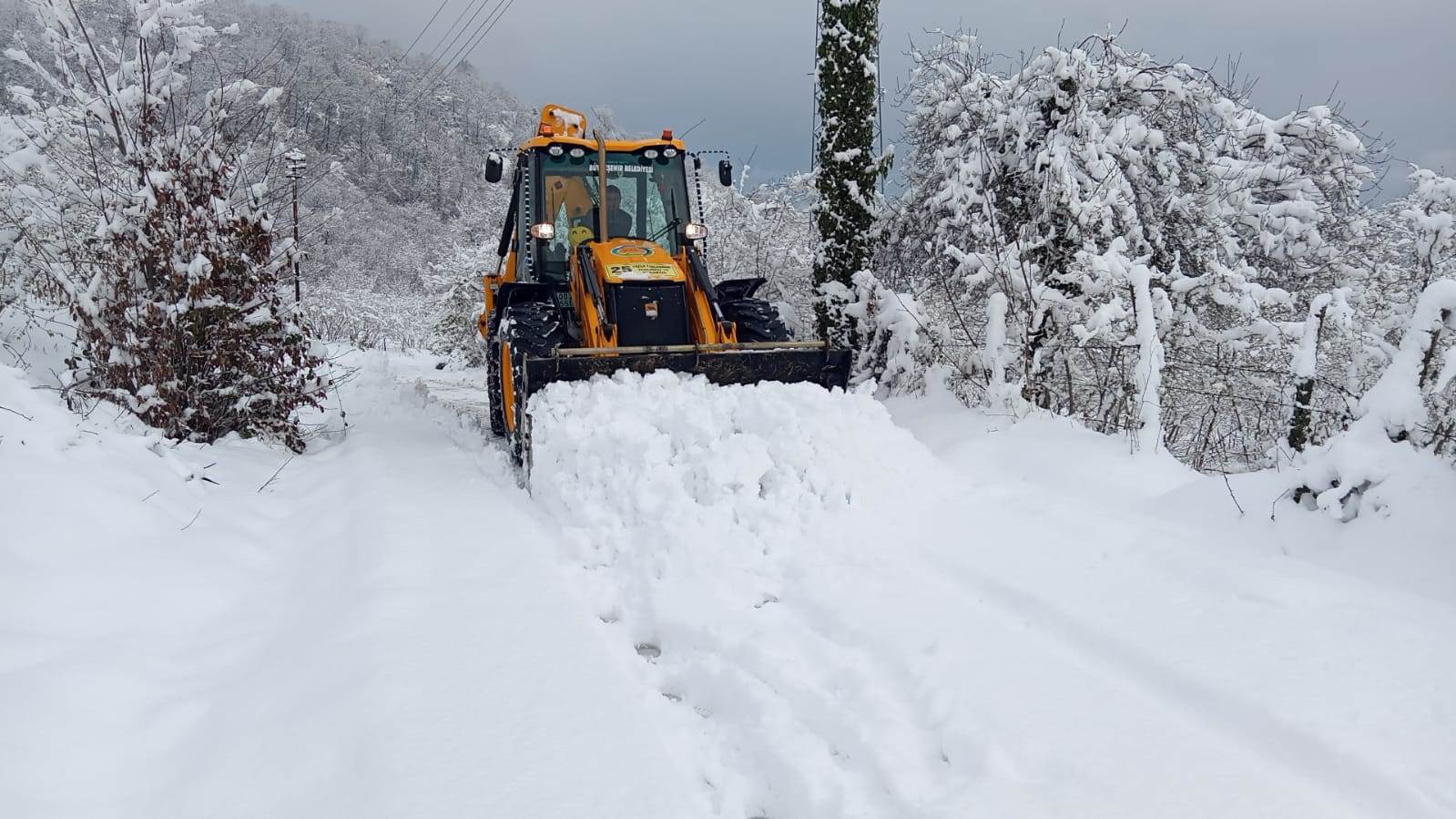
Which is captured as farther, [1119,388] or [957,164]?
[957,164]

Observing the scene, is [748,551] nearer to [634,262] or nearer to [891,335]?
[634,262]

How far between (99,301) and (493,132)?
115319 mm

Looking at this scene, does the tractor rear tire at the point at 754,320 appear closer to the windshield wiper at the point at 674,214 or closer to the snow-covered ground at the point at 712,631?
the windshield wiper at the point at 674,214

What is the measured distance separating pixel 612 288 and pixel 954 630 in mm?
4161

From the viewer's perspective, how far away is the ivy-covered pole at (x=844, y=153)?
348 inches

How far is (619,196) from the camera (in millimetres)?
7699

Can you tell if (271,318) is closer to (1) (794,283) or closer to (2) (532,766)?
(2) (532,766)

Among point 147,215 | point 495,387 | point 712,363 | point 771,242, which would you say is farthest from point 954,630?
point 771,242

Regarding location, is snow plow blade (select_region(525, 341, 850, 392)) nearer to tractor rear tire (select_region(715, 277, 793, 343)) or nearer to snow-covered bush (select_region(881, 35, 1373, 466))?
tractor rear tire (select_region(715, 277, 793, 343))

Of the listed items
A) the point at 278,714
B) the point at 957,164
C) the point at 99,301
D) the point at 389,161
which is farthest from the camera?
the point at 389,161

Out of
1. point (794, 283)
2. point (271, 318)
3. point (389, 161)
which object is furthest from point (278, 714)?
point (389, 161)

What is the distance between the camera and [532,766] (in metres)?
2.68

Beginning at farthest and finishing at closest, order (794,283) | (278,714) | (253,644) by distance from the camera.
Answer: (794,283) → (253,644) → (278,714)

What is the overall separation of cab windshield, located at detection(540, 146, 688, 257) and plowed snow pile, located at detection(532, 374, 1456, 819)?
2.29 m
